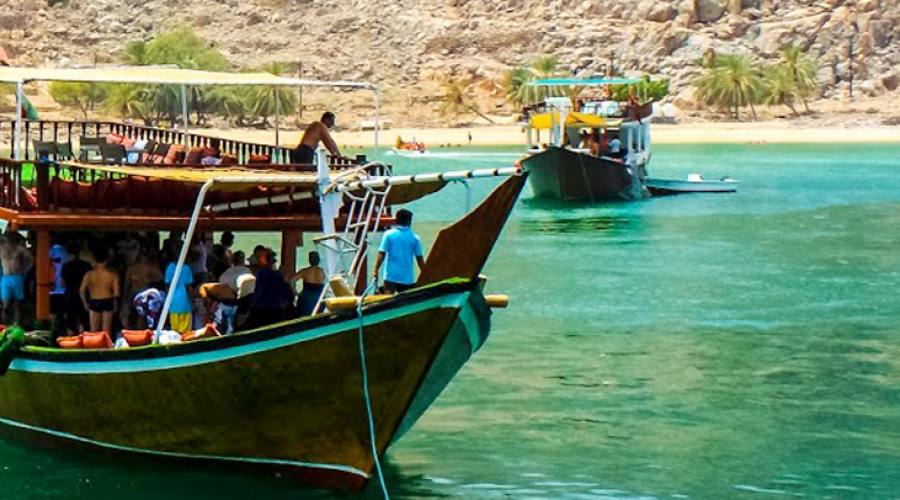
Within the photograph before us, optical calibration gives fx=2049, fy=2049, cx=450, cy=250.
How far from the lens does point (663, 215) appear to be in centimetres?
6031

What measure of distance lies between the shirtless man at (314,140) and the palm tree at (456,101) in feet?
316

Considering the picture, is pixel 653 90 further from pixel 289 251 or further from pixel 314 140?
pixel 289 251

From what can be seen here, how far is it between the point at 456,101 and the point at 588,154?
190 feet

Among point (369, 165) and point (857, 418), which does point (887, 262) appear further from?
point (369, 165)

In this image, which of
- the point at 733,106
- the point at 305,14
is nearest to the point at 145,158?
the point at 733,106

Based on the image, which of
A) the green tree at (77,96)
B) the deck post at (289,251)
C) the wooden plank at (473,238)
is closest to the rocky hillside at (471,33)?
the green tree at (77,96)

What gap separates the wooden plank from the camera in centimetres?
1755

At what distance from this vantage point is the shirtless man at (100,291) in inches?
809

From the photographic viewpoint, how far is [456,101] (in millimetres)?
121938

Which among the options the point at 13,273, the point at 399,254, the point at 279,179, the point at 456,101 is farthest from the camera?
the point at 456,101

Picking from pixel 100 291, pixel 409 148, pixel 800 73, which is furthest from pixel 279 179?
pixel 800 73

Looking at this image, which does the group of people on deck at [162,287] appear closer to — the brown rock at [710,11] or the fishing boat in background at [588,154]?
the fishing boat in background at [588,154]

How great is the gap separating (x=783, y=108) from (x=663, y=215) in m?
65.3

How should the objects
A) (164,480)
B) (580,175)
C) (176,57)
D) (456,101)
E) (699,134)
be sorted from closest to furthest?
1. (164,480)
2. (580,175)
3. (699,134)
4. (176,57)
5. (456,101)
